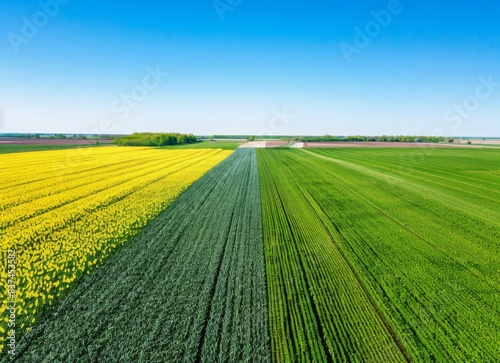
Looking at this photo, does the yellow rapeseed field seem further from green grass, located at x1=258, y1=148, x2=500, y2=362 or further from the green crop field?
green grass, located at x1=258, y1=148, x2=500, y2=362

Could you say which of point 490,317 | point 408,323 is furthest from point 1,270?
point 490,317

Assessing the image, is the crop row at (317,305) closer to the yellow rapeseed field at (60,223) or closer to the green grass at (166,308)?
the green grass at (166,308)

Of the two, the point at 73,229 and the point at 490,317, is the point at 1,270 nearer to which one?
the point at 73,229

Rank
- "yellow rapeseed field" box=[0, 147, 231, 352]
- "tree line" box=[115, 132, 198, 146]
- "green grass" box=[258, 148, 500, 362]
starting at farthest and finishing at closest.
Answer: "tree line" box=[115, 132, 198, 146], "yellow rapeseed field" box=[0, 147, 231, 352], "green grass" box=[258, 148, 500, 362]

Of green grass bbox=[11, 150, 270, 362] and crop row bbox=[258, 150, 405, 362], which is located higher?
green grass bbox=[11, 150, 270, 362]

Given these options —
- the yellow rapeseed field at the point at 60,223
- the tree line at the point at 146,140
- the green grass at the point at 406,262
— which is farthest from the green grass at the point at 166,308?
the tree line at the point at 146,140

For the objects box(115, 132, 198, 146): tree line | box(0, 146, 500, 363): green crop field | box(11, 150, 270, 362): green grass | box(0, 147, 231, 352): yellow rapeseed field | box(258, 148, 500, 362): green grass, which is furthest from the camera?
box(115, 132, 198, 146): tree line

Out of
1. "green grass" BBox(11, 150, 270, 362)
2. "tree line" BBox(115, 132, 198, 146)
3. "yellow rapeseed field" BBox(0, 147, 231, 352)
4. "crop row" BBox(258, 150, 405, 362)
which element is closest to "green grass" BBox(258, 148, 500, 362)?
"crop row" BBox(258, 150, 405, 362)
